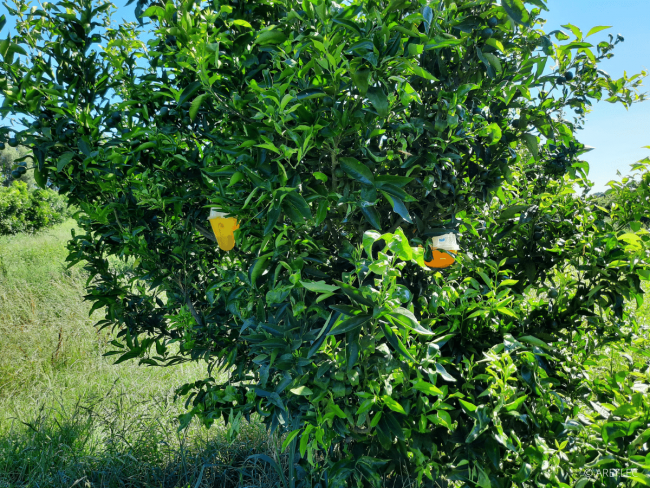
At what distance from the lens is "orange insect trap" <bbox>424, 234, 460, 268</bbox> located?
1672 millimetres

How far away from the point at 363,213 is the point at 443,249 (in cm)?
45

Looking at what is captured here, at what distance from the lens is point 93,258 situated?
7.09ft

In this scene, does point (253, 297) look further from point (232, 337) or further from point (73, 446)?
point (73, 446)

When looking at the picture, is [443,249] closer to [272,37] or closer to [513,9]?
[513,9]

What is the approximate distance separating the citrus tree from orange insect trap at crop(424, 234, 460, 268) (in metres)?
0.05

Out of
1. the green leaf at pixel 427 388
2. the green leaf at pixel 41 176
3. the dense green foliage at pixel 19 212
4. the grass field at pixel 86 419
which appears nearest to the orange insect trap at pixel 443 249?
the green leaf at pixel 427 388

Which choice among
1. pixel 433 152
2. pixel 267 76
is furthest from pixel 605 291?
pixel 267 76

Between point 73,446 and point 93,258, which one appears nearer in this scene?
point 93,258

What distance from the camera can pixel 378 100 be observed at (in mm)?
1123

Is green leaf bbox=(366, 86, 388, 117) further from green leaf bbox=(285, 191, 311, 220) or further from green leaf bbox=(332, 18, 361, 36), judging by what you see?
green leaf bbox=(285, 191, 311, 220)

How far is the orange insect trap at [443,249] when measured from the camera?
5.48 ft

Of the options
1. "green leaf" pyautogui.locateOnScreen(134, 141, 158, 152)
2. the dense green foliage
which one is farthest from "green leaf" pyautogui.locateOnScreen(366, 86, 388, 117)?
the dense green foliage

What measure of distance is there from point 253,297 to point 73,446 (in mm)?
2197

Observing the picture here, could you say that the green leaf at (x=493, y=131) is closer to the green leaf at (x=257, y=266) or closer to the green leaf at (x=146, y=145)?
the green leaf at (x=257, y=266)
